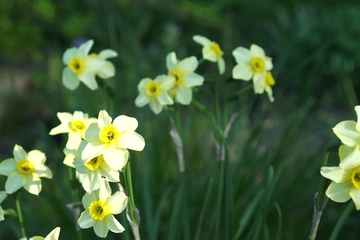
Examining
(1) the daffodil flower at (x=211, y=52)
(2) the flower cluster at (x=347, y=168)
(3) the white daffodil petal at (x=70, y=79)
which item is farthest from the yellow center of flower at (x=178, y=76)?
(2) the flower cluster at (x=347, y=168)

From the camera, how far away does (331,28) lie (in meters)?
3.85

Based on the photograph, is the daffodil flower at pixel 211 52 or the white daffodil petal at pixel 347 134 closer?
the white daffodil petal at pixel 347 134

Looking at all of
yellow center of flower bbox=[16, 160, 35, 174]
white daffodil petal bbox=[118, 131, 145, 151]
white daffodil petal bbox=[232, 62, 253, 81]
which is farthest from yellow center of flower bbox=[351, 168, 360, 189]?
yellow center of flower bbox=[16, 160, 35, 174]

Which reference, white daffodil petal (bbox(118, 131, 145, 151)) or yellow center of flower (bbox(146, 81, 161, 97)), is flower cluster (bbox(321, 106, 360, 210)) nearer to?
white daffodil petal (bbox(118, 131, 145, 151))

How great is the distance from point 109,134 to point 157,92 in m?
0.41

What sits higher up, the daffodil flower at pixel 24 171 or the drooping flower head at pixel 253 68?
the drooping flower head at pixel 253 68

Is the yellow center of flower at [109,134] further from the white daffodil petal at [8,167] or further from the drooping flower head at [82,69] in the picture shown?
the drooping flower head at [82,69]

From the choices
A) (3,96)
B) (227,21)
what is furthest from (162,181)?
(227,21)

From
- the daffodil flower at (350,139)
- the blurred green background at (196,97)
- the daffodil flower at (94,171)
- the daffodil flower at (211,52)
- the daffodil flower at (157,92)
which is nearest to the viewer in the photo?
the daffodil flower at (350,139)

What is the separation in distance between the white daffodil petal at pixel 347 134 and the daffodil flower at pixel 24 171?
0.72 metres

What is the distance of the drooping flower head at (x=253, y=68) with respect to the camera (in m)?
1.71

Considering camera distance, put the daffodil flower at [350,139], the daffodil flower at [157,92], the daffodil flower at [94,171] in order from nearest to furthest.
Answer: the daffodil flower at [350,139]
the daffodil flower at [94,171]
the daffodil flower at [157,92]

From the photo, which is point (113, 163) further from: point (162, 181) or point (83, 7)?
point (83, 7)

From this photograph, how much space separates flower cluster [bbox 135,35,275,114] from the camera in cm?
165
